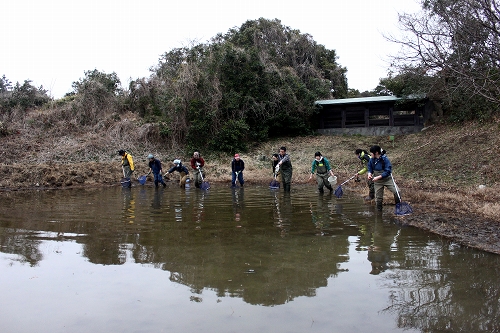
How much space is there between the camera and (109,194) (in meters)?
15.0

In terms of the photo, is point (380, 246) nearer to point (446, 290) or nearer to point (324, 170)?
point (446, 290)

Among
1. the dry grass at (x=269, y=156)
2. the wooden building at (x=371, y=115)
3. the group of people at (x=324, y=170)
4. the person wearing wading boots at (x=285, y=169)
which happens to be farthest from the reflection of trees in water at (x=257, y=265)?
the wooden building at (x=371, y=115)

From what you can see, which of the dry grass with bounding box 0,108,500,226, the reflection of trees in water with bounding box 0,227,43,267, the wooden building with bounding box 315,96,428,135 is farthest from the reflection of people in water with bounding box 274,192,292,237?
the wooden building with bounding box 315,96,428,135

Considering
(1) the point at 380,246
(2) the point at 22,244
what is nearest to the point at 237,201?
(1) the point at 380,246

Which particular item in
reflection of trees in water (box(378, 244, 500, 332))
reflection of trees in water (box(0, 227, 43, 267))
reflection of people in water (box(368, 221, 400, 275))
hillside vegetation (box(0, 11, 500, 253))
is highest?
hillside vegetation (box(0, 11, 500, 253))

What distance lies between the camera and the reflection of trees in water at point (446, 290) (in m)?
4.30

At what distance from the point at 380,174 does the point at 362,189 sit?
4.19m

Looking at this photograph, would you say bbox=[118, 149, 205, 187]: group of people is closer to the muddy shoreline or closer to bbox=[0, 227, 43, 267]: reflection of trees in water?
the muddy shoreline

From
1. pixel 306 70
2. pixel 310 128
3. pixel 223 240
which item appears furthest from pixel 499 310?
pixel 306 70

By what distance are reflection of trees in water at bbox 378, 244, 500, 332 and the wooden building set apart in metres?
21.8

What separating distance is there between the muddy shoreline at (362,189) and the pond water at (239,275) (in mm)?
537

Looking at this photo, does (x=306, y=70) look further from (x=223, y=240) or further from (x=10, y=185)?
(x=223, y=240)

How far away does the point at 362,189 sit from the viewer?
14703 mm

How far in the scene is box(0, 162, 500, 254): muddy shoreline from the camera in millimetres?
7672
